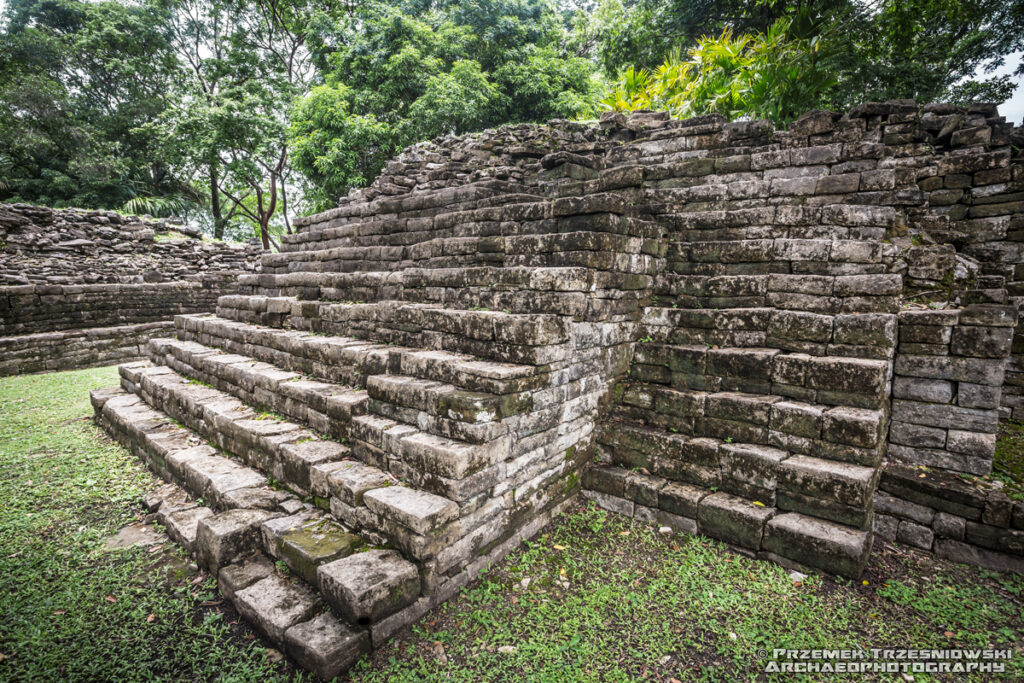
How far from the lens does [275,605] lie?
270 cm

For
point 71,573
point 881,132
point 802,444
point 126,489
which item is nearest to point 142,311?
point 126,489

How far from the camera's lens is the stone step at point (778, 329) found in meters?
3.45

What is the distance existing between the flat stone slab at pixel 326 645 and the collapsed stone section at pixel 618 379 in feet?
0.05

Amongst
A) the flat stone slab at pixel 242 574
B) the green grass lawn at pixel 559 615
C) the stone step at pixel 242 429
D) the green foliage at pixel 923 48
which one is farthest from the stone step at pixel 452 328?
the green foliage at pixel 923 48

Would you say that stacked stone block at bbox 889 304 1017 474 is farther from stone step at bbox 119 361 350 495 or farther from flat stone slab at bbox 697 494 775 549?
stone step at bbox 119 361 350 495

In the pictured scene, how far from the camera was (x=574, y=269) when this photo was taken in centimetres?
362

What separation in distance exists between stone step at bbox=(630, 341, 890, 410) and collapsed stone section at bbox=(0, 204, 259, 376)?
348 inches

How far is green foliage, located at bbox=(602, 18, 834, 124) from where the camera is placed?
27.7ft

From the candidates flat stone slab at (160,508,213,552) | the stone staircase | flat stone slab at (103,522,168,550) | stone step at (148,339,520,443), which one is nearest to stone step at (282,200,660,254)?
the stone staircase

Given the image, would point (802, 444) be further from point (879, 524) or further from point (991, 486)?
point (991, 486)

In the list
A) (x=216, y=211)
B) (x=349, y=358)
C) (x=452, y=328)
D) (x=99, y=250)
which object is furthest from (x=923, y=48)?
(x=216, y=211)

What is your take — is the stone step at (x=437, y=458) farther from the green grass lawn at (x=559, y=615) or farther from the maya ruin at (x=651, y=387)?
the green grass lawn at (x=559, y=615)

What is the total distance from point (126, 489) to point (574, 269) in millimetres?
5190

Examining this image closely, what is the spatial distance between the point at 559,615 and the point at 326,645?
1.39m
